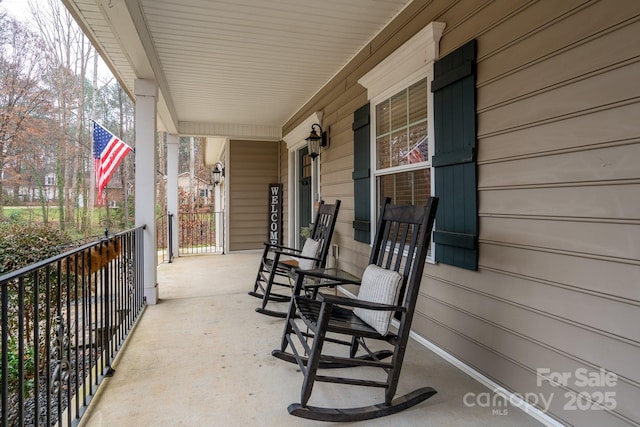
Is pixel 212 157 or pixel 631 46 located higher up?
pixel 212 157

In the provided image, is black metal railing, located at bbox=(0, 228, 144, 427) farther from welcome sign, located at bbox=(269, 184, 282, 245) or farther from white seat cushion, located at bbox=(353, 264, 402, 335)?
welcome sign, located at bbox=(269, 184, 282, 245)

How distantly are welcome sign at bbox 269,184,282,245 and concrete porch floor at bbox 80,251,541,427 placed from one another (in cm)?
414

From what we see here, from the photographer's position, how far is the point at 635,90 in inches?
51.3


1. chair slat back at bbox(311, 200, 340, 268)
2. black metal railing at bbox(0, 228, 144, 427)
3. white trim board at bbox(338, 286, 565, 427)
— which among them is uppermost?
chair slat back at bbox(311, 200, 340, 268)

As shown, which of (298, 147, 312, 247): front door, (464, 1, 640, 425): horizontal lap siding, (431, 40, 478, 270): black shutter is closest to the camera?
(464, 1, 640, 425): horizontal lap siding

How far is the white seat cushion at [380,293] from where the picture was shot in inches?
73.0

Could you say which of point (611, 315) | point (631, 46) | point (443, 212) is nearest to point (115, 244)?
point (443, 212)

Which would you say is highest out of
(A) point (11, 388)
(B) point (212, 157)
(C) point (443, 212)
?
(B) point (212, 157)

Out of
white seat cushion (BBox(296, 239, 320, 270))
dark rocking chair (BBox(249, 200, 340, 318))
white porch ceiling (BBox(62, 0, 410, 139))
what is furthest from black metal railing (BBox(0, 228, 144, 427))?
white porch ceiling (BBox(62, 0, 410, 139))

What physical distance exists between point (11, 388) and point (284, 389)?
2203 mm

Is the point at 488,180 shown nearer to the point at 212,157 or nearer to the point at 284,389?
the point at 284,389

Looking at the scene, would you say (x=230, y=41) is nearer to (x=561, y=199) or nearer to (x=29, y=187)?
(x=561, y=199)

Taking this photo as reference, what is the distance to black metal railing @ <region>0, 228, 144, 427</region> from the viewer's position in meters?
1.16

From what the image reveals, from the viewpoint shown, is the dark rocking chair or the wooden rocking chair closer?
the wooden rocking chair
